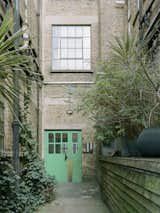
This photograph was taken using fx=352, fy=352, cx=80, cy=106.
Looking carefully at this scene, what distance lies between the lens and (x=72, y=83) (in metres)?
13.4

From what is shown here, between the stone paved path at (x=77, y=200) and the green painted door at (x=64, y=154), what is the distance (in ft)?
3.44

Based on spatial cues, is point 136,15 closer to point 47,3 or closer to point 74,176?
point 47,3

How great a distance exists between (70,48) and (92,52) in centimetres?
92

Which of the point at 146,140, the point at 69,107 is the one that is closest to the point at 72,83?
the point at 69,107

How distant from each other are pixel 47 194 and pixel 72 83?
5.79 meters

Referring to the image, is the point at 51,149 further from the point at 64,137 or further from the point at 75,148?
the point at 75,148

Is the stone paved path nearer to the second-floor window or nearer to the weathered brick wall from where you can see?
the weathered brick wall

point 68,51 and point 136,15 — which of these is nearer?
point 136,15

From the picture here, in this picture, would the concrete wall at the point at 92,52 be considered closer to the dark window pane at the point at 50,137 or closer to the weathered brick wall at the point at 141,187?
the dark window pane at the point at 50,137

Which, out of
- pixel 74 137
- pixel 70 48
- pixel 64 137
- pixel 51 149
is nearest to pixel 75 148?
pixel 74 137

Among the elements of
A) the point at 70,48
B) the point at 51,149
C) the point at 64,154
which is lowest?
the point at 64,154

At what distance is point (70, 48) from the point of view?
45.8 ft

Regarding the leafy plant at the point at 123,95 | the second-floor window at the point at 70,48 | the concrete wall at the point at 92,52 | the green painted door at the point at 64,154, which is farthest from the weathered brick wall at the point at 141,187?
the second-floor window at the point at 70,48

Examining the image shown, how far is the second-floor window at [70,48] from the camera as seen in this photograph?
13797 mm
